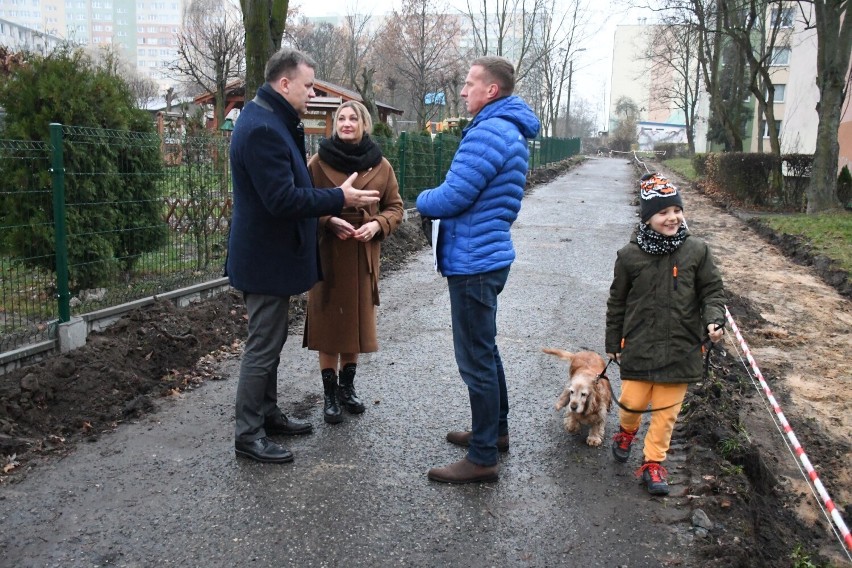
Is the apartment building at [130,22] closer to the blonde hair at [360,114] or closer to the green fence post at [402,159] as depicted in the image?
the green fence post at [402,159]

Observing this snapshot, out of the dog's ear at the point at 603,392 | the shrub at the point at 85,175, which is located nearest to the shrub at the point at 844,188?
the dog's ear at the point at 603,392

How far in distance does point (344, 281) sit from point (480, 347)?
1.18m

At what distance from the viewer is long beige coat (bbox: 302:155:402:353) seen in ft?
15.0

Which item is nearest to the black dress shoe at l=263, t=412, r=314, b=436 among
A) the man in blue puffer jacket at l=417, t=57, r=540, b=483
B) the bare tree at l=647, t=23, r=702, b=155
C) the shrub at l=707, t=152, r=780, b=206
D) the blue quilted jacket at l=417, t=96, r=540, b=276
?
the man in blue puffer jacket at l=417, t=57, r=540, b=483

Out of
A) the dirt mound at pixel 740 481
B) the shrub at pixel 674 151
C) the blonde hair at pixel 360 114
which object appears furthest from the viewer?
the shrub at pixel 674 151

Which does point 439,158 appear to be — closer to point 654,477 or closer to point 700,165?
point 654,477

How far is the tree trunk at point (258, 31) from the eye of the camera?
31.9 feet

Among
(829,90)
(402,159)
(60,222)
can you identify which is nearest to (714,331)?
(60,222)

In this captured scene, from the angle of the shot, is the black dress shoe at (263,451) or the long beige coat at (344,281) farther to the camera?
the long beige coat at (344,281)

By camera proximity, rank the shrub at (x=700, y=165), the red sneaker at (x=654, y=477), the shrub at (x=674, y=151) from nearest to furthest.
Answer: the red sneaker at (x=654, y=477) → the shrub at (x=700, y=165) → the shrub at (x=674, y=151)

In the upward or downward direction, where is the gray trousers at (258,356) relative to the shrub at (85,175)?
downward

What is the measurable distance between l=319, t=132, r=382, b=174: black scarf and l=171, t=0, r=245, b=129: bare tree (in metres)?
24.5

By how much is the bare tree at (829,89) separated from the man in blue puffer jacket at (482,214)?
1623cm

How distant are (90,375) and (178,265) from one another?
2.36 meters
